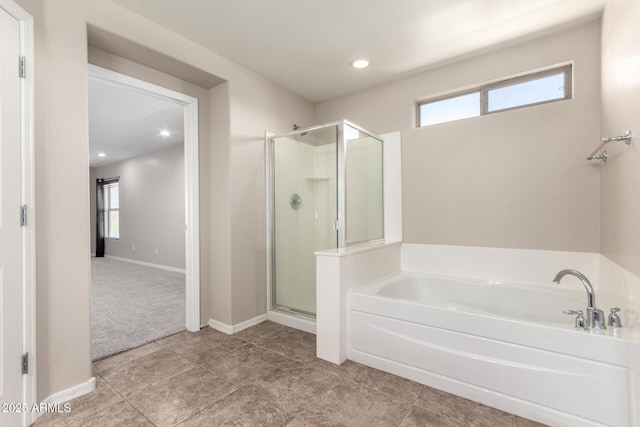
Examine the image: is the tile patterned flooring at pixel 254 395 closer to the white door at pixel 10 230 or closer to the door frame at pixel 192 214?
the white door at pixel 10 230

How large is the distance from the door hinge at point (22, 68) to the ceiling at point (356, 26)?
79cm

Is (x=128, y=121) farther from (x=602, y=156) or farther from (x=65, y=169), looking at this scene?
(x=602, y=156)

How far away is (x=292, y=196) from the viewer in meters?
3.21

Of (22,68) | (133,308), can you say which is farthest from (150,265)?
(22,68)

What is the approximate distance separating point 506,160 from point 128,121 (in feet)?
16.5

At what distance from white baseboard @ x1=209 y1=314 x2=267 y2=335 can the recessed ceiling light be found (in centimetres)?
273

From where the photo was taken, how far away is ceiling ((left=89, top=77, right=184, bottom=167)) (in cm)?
356

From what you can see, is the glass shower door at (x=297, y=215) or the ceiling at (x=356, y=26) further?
the glass shower door at (x=297, y=215)

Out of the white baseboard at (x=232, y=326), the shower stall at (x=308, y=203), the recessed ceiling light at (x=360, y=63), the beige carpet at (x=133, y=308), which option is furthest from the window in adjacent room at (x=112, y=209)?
the recessed ceiling light at (x=360, y=63)

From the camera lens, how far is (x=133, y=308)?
3529 millimetres

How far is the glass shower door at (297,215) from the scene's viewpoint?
3039 millimetres

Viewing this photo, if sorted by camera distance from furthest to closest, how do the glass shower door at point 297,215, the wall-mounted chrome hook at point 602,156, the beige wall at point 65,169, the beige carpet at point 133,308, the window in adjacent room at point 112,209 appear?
1. the window in adjacent room at point 112,209
2. the glass shower door at point 297,215
3. the beige carpet at point 133,308
4. the wall-mounted chrome hook at point 602,156
5. the beige wall at point 65,169

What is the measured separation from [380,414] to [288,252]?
185cm

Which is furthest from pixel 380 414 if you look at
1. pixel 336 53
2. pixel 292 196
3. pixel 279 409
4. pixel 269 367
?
pixel 336 53
